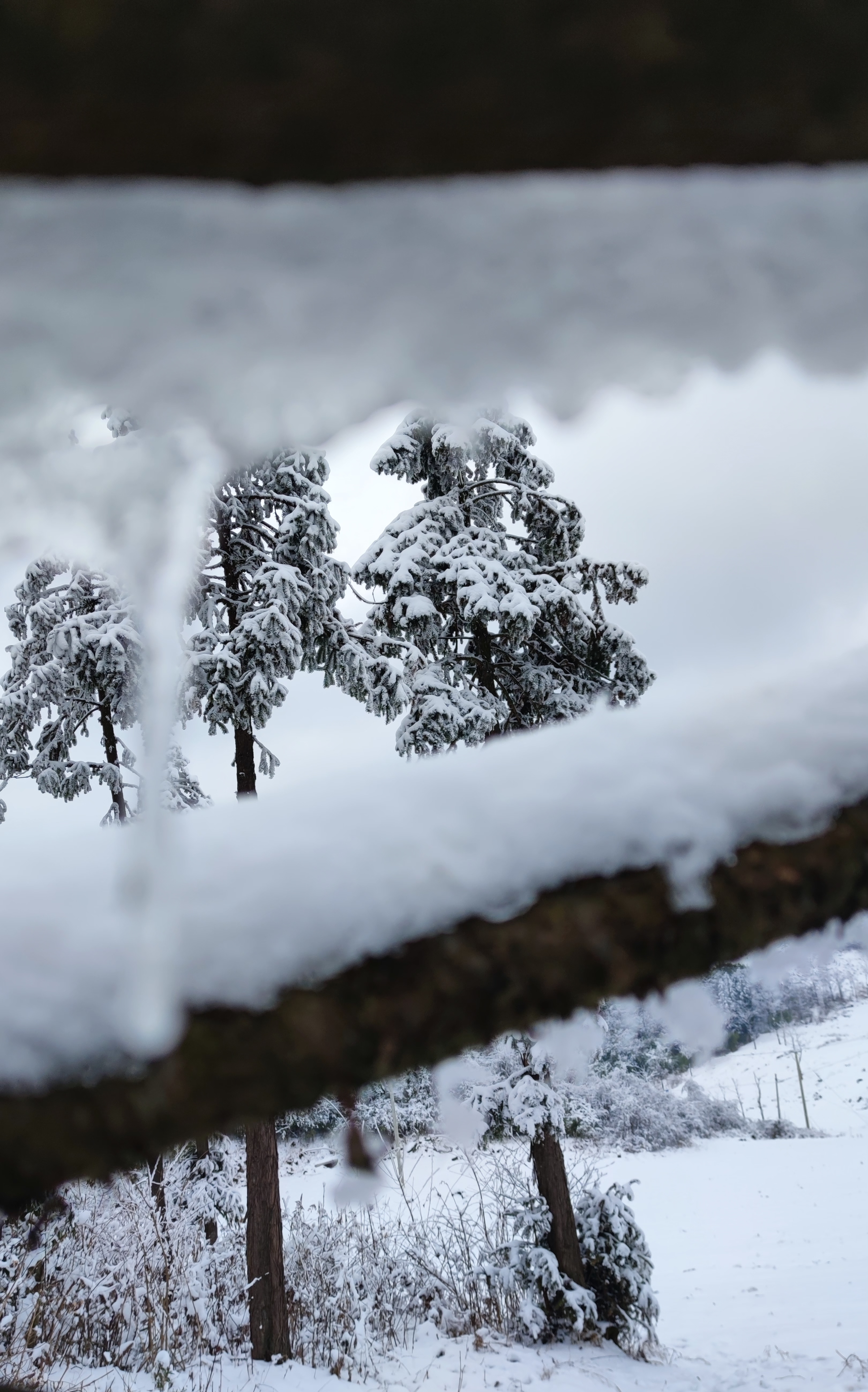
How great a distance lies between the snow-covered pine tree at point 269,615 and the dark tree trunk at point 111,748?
155cm

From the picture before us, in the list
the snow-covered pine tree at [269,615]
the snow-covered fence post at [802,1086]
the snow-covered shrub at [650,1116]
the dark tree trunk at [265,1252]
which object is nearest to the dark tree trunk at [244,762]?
the snow-covered pine tree at [269,615]

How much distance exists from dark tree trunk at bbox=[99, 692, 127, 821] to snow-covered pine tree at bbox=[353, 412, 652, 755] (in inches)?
127

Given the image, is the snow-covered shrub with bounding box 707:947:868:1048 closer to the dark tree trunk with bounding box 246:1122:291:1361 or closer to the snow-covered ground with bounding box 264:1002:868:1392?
the snow-covered ground with bounding box 264:1002:868:1392

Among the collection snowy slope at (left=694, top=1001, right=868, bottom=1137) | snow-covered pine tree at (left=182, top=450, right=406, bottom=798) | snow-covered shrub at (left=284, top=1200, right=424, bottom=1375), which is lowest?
snowy slope at (left=694, top=1001, right=868, bottom=1137)

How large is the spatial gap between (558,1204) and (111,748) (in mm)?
7026

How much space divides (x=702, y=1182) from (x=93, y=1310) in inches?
689

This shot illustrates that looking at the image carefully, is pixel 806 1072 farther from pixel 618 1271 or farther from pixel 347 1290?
pixel 347 1290

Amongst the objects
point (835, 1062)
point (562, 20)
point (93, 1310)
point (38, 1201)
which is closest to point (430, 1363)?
point (93, 1310)

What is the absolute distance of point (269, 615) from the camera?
7469 mm

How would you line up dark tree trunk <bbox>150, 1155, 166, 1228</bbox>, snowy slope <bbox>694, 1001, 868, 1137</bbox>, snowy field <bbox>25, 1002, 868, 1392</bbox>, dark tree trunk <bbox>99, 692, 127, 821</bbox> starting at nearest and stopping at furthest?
snowy field <bbox>25, 1002, 868, 1392</bbox>, dark tree trunk <bbox>150, 1155, 166, 1228</bbox>, dark tree trunk <bbox>99, 692, 127, 821</bbox>, snowy slope <bbox>694, 1001, 868, 1137</bbox>

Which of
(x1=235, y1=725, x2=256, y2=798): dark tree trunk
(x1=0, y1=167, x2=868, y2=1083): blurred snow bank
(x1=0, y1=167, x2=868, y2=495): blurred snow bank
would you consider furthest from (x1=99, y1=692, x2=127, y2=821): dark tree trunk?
(x1=0, y1=167, x2=868, y2=495): blurred snow bank

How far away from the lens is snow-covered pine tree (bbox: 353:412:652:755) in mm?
8344

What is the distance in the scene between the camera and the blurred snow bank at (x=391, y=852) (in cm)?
43

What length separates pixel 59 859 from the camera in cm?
58
